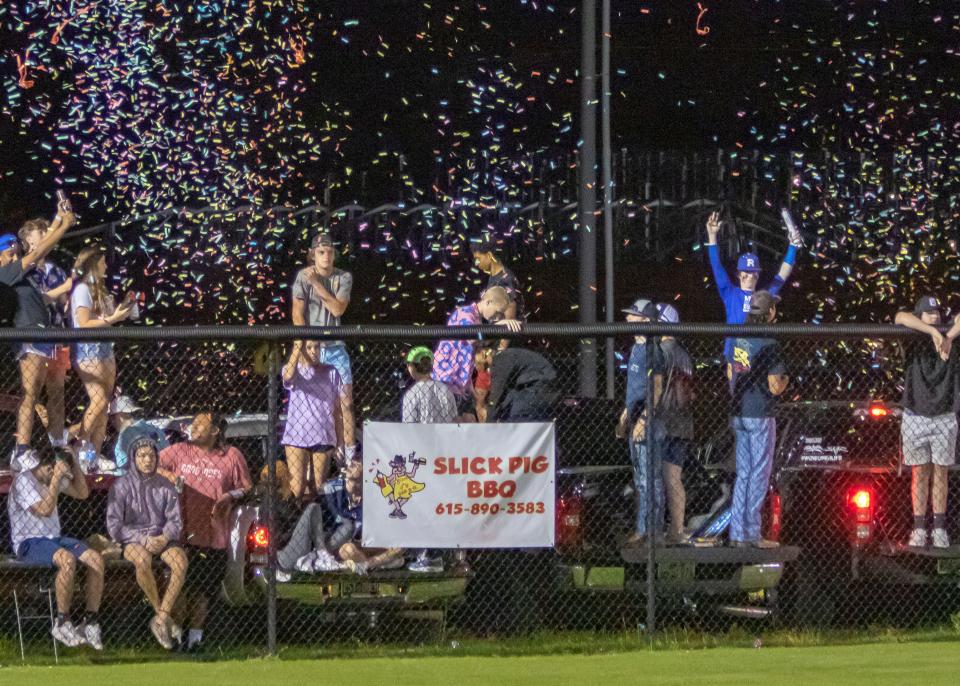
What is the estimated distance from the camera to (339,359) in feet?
32.2

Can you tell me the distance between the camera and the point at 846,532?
976cm

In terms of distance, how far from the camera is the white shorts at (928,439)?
376 inches

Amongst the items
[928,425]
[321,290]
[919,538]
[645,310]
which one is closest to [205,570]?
[321,290]

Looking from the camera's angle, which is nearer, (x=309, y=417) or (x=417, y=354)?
(x=309, y=417)

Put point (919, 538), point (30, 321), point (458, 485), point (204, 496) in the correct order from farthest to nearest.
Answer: point (30, 321)
point (919, 538)
point (204, 496)
point (458, 485)

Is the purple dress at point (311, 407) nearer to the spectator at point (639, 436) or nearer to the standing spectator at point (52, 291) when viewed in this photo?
the standing spectator at point (52, 291)

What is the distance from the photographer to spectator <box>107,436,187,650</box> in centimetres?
898

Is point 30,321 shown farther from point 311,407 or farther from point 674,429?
point 674,429

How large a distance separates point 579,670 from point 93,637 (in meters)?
2.62

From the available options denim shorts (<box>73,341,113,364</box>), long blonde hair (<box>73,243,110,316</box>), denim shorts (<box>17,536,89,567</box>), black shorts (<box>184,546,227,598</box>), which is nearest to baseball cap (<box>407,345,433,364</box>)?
black shorts (<box>184,546,227,598</box>)

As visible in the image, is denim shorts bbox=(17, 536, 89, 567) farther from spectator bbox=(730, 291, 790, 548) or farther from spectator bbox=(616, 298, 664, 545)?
spectator bbox=(730, 291, 790, 548)

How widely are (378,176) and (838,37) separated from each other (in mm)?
9074

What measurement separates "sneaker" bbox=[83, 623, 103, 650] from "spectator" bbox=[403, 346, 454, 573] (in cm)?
171

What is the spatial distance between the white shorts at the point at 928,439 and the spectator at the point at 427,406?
8.72ft
